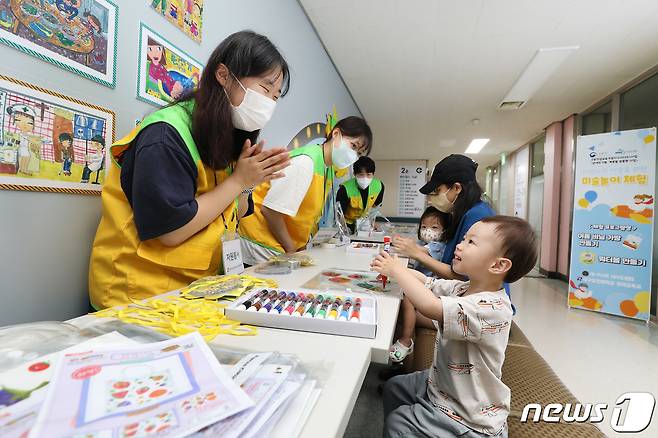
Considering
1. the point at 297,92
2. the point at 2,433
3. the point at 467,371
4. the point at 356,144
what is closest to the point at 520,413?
the point at 467,371

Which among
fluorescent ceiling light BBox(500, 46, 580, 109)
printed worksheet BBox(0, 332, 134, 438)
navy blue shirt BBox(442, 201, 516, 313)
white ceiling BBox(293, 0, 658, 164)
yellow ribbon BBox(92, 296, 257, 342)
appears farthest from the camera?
fluorescent ceiling light BBox(500, 46, 580, 109)

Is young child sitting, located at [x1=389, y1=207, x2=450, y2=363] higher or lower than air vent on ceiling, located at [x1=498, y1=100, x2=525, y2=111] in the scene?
lower

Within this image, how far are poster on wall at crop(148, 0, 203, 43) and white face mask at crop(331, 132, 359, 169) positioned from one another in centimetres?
88

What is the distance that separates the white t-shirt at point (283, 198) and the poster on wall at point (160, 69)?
567 millimetres

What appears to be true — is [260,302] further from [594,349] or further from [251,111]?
[594,349]

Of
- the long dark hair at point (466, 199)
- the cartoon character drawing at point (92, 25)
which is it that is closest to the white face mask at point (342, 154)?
Answer: the long dark hair at point (466, 199)

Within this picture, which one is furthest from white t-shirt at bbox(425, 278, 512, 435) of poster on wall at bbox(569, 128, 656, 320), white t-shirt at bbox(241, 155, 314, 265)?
poster on wall at bbox(569, 128, 656, 320)

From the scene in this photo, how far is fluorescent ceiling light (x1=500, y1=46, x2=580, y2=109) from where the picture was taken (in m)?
3.03

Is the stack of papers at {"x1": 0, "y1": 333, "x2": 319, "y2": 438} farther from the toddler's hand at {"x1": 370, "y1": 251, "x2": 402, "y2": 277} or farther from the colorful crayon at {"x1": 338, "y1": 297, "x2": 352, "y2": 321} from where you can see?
the toddler's hand at {"x1": 370, "y1": 251, "x2": 402, "y2": 277}

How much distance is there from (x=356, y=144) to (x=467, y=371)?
1391 millimetres

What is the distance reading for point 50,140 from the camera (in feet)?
2.74

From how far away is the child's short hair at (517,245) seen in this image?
0.89m

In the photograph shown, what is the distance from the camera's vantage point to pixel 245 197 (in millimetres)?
1321

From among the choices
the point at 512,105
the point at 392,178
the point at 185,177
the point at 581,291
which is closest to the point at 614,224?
the point at 581,291
